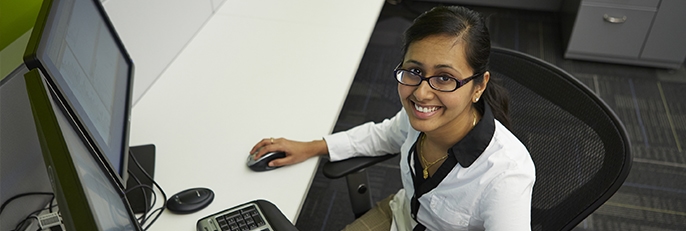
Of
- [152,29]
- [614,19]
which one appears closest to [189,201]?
[152,29]

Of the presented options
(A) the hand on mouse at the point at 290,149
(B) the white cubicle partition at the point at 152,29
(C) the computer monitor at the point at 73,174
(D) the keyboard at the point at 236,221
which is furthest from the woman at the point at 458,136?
(B) the white cubicle partition at the point at 152,29

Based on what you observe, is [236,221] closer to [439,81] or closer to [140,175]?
[140,175]

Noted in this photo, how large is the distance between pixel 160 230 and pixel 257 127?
0.38 m

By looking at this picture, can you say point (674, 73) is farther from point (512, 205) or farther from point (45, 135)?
point (45, 135)

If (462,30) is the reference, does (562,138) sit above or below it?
below

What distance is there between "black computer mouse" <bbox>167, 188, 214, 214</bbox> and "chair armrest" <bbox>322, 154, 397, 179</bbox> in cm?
27

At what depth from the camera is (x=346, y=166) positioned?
137cm

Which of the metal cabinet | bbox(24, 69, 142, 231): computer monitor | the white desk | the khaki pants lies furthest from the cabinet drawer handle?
bbox(24, 69, 142, 231): computer monitor

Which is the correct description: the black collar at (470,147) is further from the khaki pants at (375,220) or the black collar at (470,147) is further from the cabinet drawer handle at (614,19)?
the cabinet drawer handle at (614,19)

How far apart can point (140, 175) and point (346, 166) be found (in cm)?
47

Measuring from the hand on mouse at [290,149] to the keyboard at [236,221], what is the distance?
0.17 meters

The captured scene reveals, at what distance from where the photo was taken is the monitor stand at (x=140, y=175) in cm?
126

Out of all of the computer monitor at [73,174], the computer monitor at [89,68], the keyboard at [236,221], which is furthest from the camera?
the keyboard at [236,221]

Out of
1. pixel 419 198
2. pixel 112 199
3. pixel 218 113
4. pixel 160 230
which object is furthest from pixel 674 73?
pixel 112 199
